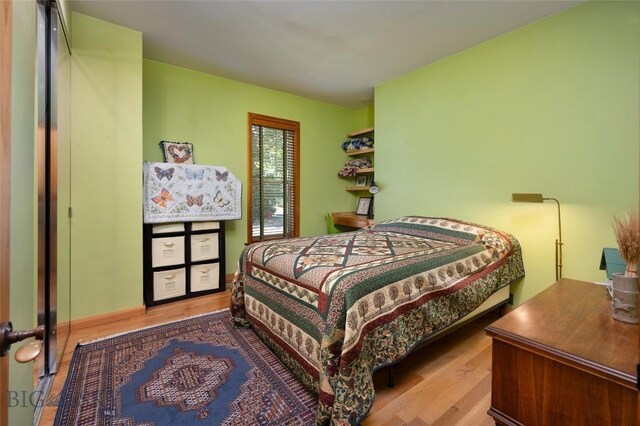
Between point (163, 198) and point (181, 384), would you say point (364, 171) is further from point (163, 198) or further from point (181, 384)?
point (181, 384)

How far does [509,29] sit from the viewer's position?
254 cm

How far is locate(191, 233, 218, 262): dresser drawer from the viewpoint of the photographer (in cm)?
308

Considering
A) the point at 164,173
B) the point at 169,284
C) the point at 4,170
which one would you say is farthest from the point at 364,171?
the point at 4,170

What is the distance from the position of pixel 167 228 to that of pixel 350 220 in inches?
96.3

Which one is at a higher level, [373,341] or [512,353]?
[512,353]

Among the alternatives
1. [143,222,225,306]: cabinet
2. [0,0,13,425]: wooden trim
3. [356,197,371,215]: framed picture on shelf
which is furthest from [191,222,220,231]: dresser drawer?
[0,0,13,425]: wooden trim

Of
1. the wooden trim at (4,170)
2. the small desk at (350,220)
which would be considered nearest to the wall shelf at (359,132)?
the small desk at (350,220)

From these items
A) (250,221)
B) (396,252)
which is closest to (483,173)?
(396,252)

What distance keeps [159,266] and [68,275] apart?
712mm

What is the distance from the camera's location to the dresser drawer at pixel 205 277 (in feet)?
10.1

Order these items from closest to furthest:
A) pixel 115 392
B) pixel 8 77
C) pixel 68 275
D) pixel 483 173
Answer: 1. pixel 8 77
2. pixel 115 392
3. pixel 68 275
4. pixel 483 173

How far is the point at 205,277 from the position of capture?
3160 mm

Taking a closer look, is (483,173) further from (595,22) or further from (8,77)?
(8,77)

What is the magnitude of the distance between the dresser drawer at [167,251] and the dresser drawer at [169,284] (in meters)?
0.10
